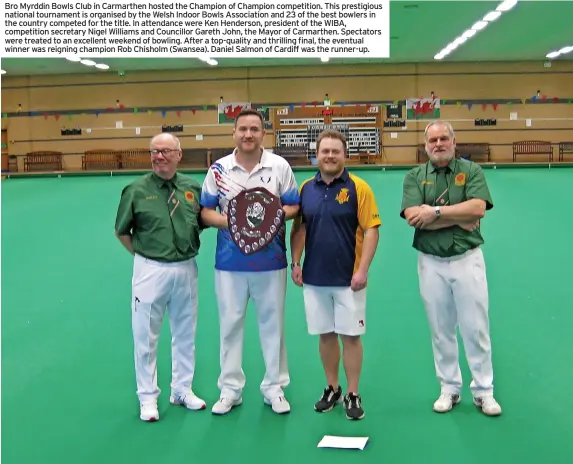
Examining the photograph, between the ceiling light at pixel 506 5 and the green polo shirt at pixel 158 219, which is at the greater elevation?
the ceiling light at pixel 506 5

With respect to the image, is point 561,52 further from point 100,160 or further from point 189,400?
point 189,400

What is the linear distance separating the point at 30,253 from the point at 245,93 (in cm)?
1834

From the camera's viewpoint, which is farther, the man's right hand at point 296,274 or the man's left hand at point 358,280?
the man's right hand at point 296,274

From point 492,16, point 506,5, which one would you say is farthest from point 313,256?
point 492,16

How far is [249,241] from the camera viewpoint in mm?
3734

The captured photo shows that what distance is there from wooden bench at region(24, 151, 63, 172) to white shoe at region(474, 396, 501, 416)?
1014 inches

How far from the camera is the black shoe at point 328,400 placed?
394 centimetres

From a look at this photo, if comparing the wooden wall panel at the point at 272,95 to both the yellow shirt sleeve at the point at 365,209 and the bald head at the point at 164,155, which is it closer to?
the bald head at the point at 164,155

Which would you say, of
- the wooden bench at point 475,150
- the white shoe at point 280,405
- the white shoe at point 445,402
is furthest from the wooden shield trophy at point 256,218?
the wooden bench at point 475,150

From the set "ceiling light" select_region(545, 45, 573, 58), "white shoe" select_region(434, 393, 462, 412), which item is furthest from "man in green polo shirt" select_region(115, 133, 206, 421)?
"ceiling light" select_region(545, 45, 573, 58)

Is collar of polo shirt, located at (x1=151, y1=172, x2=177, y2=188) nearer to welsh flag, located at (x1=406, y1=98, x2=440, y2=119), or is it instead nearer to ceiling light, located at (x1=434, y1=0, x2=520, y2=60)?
ceiling light, located at (x1=434, y1=0, x2=520, y2=60)

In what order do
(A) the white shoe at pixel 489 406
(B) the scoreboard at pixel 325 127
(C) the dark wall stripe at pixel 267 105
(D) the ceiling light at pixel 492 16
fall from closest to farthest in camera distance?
(A) the white shoe at pixel 489 406
(D) the ceiling light at pixel 492 16
(C) the dark wall stripe at pixel 267 105
(B) the scoreboard at pixel 325 127

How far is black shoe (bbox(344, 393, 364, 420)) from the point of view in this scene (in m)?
3.81

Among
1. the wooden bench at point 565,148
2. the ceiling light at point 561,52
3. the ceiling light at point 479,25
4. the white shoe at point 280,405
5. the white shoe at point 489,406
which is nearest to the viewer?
the white shoe at point 489,406
